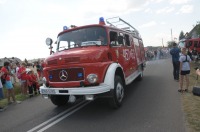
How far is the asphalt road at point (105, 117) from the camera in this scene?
532 cm

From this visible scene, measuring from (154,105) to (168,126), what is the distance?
1819mm

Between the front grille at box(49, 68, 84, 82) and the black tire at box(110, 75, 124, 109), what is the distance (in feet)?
3.26

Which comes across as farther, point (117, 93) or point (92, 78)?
point (117, 93)

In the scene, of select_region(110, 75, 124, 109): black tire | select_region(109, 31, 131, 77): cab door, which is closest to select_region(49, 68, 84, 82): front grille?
select_region(110, 75, 124, 109): black tire

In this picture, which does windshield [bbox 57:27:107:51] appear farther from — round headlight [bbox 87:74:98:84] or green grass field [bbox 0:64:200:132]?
green grass field [bbox 0:64:200:132]

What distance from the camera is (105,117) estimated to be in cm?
618

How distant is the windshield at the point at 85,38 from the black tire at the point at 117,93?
1.22 metres

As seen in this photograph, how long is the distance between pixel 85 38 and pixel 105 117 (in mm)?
2500

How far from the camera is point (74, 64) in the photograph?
630 cm

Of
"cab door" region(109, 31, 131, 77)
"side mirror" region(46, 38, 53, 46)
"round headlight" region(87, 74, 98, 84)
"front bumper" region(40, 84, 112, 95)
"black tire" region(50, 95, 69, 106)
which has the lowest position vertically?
"black tire" region(50, 95, 69, 106)

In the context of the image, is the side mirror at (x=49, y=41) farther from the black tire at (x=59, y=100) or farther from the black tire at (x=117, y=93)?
the black tire at (x=117, y=93)

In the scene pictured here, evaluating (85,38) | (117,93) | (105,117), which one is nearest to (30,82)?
(85,38)

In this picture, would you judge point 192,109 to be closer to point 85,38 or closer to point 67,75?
point 67,75

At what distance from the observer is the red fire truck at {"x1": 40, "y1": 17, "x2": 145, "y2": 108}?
618 cm
